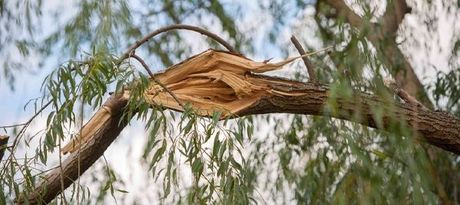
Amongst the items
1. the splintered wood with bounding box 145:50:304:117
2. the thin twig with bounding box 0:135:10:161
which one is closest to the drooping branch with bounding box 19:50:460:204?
the splintered wood with bounding box 145:50:304:117

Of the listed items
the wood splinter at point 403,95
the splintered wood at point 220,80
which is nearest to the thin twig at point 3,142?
the splintered wood at point 220,80

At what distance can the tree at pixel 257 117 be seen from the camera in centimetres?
166

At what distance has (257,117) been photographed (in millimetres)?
2779

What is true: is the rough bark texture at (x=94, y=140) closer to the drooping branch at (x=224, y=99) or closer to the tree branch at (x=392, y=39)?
the drooping branch at (x=224, y=99)

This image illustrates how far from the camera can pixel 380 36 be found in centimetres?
213

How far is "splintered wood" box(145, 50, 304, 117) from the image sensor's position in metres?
1.94

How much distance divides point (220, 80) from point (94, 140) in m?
0.31

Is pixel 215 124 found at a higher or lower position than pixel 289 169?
lower

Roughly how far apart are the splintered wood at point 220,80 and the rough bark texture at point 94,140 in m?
0.12

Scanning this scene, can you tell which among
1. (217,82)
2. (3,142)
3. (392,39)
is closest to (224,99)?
(217,82)

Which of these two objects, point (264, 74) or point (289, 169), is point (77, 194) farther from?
point (289, 169)

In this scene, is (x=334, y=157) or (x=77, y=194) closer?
(x=77, y=194)

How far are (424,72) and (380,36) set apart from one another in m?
0.65

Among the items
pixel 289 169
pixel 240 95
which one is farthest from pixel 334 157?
pixel 240 95
